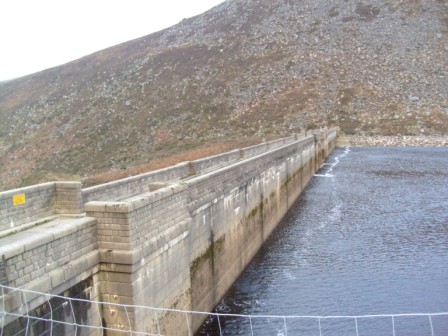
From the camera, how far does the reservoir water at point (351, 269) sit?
521 inches

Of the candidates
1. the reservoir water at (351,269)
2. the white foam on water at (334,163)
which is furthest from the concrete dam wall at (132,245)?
the white foam on water at (334,163)

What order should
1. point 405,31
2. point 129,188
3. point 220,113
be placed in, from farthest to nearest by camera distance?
point 405,31, point 220,113, point 129,188

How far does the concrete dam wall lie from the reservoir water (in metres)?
1.18

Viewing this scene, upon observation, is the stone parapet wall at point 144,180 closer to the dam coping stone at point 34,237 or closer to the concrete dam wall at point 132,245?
the concrete dam wall at point 132,245

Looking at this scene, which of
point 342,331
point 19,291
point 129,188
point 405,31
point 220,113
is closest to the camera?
point 19,291

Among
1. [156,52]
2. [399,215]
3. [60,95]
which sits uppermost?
[156,52]

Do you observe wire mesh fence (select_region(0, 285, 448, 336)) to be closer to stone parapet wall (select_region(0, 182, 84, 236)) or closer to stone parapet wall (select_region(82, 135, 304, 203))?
stone parapet wall (select_region(0, 182, 84, 236))

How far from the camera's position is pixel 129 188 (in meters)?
15.9

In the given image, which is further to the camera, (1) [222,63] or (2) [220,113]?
(1) [222,63]

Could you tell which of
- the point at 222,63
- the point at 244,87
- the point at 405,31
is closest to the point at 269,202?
the point at 244,87

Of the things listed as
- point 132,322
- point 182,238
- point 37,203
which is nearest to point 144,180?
point 37,203

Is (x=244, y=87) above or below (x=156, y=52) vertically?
below

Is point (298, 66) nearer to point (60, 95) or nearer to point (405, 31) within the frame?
point (405, 31)

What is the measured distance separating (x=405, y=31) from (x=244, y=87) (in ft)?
93.5
